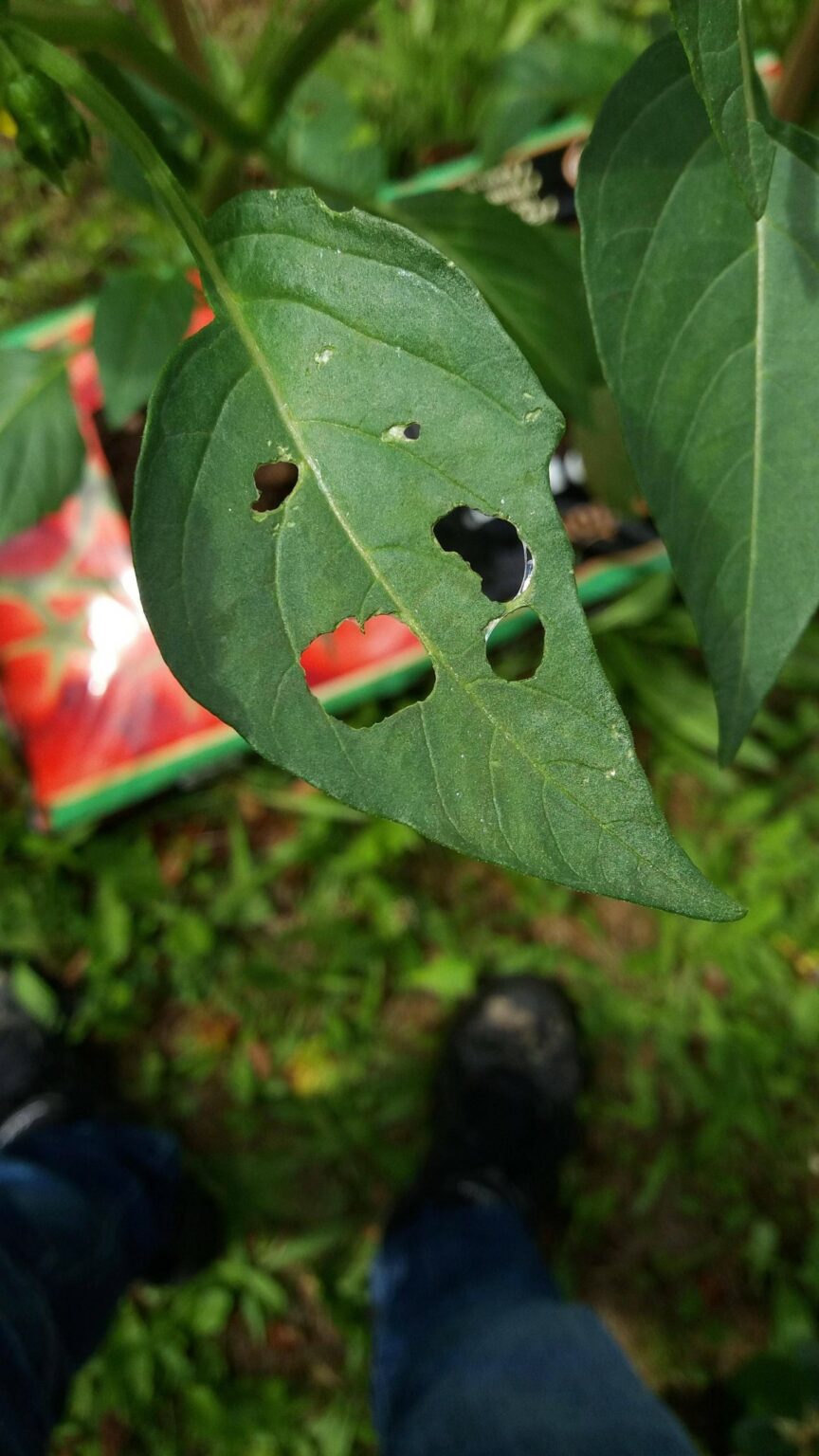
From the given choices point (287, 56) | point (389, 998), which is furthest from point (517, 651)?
point (287, 56)

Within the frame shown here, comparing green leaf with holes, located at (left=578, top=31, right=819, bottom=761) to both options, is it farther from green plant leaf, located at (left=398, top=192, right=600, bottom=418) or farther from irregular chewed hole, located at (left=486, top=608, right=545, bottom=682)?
irregular chewed hole, located at (left=486, top=608, right=545, bottom=682)

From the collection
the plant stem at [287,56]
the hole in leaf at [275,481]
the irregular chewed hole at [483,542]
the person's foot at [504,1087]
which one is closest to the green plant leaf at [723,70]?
the plant stem at [287,56]

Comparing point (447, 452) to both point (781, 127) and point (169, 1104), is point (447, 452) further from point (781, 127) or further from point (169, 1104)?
point (169, 1104)

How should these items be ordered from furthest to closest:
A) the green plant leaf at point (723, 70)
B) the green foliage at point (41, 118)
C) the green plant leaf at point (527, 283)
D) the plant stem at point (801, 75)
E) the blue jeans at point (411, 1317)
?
1. the blue jeans at point (411, 1317)
2. the green plant leaf at point (527, 283)
3. the plant stem at point (801, 75)
4. the green foliage at point (41, 118)
5. the green plant leaf at point (723, 70)

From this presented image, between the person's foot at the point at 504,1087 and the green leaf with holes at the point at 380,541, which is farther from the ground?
the green leaf with holes at the point at 380,541

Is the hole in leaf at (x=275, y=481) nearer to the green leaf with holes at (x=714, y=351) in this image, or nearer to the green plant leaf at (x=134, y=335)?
the green plant leaf at (x=134, y=335)

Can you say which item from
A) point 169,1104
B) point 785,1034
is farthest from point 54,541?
point 785,1034

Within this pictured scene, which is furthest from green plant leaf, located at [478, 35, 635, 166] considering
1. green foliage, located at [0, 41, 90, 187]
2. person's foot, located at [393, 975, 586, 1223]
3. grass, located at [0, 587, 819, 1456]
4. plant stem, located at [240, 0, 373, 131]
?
person's foot, located at [393, 975, 586, 1223]
